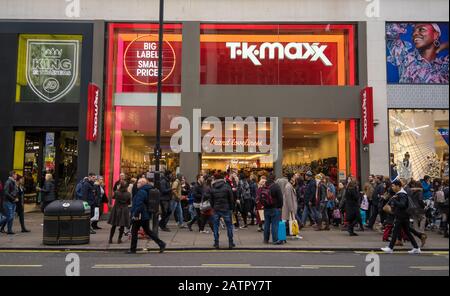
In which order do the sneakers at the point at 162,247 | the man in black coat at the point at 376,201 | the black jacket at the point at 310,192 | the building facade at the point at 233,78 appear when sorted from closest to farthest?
the sneakers at the point at 162,247
the man in black coat at the point at 376,201
the black jacket at the point at 310,192
the building facade at the point at 233,78

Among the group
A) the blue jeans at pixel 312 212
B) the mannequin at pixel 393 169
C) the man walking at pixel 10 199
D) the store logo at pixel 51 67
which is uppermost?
the store logo at pixel 51 67

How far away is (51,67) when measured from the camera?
61.8 ft

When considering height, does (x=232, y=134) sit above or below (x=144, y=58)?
below

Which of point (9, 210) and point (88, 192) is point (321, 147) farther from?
point (9, 210)

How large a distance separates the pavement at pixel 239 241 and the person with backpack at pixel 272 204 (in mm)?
345

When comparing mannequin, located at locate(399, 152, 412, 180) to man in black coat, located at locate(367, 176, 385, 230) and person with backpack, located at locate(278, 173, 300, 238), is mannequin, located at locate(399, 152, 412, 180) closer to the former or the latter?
man in black coat, located at locate(367, 176, 385, 230)

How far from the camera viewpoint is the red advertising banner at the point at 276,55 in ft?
61.3

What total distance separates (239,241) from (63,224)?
4.68 metres

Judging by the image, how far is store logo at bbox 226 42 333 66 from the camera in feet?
61.6

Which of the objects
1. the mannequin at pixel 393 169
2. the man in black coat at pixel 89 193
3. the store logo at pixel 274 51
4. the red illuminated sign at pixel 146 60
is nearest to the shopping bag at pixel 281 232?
the man in black coat at pixel 89 193

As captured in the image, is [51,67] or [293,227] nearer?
[293,227]

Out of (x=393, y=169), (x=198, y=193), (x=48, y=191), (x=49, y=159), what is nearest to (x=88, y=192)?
(x=48, y=191)

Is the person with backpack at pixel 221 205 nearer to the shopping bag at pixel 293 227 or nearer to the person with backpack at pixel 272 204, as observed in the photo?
the person with backpack at pixel 272 204
